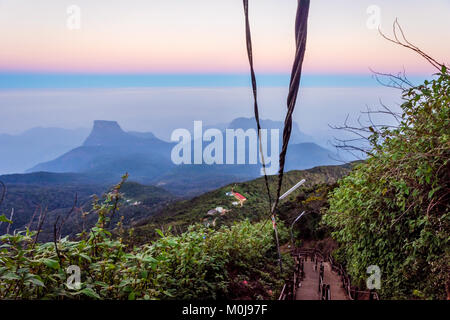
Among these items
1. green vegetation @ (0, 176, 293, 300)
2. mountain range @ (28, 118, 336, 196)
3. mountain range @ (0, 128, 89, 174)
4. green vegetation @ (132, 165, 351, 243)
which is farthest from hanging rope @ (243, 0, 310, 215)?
mountain range @ (0, 128, 89, 174)

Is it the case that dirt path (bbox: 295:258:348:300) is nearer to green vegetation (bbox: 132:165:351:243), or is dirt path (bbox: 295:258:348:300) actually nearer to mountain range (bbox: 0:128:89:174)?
green vegetation (bbox: 132:165:351:243)

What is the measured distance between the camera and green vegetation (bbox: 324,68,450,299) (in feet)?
11.4

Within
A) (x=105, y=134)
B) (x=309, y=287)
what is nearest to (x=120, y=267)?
(x=309, y=287)

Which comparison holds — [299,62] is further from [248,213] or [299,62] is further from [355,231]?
[248,213]

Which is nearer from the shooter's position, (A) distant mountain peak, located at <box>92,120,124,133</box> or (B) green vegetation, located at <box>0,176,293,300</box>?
(B) green vegetation, located at <box>0,176,293,300</box>

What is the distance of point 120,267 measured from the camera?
262cm

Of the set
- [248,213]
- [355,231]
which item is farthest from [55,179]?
[355,231]

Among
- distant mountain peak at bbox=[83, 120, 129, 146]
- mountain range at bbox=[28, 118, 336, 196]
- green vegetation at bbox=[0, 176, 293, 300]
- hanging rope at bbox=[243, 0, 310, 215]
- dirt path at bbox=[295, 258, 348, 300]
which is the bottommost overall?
dirt path at bbox=[295, 258, 348, 300]

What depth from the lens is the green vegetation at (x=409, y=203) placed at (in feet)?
11.4

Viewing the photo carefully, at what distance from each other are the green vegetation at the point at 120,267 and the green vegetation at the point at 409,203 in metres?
1.65

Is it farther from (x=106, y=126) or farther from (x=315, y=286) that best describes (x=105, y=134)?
(x=315, y=286)

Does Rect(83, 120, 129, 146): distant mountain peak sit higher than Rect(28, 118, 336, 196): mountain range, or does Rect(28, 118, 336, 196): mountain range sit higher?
Rect(83, 120, 129, 146): distant mountain peak

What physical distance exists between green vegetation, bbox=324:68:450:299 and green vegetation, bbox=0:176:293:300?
165 centimetres

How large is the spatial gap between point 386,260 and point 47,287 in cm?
454
